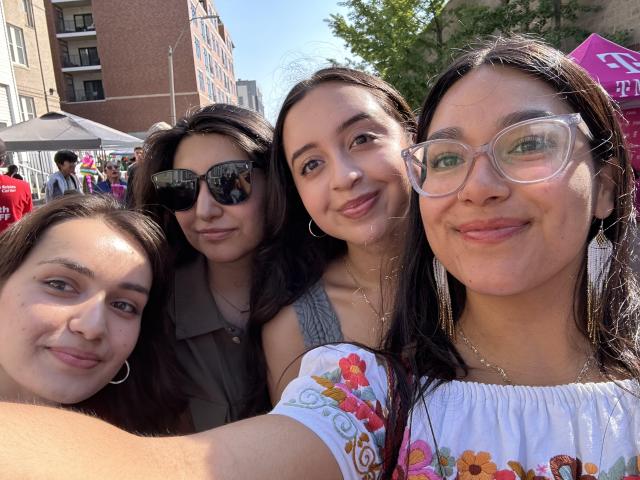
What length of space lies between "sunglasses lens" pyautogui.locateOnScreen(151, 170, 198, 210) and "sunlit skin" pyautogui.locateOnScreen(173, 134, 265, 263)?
0.03m

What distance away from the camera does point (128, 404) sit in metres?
2.07

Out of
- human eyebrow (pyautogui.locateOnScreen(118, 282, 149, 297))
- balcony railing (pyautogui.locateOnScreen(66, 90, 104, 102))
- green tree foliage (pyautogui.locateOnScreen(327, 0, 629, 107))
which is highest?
balcony railing (pyautogui.locateOnScreen(66, 90, 104, 102))

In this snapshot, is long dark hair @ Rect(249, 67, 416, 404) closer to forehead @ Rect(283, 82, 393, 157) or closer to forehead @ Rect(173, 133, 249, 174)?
forehead @ Rect(283, 82, 393, 157)

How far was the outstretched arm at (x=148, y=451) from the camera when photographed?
2.60ft

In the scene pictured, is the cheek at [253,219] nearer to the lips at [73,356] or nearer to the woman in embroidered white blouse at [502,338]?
the lips at [73,356]

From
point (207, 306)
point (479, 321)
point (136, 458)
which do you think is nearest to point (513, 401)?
point (479, 321)

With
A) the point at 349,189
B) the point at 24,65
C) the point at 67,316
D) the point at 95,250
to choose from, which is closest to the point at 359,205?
the point at 349,189

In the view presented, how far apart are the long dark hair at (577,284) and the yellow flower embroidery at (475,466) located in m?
0.17

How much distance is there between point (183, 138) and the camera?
92.6 inches

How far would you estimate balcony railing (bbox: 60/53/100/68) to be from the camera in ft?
117

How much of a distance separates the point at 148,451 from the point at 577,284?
125cm

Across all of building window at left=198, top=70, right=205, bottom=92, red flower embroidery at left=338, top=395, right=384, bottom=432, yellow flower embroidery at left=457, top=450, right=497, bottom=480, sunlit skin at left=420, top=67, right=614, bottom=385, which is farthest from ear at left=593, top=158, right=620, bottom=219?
building window at left=198, top=70, right=205, bottom=92

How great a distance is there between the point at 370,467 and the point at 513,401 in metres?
0.42

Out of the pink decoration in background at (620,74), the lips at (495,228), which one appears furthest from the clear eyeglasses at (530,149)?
the pink decoration in background at (620,74)
